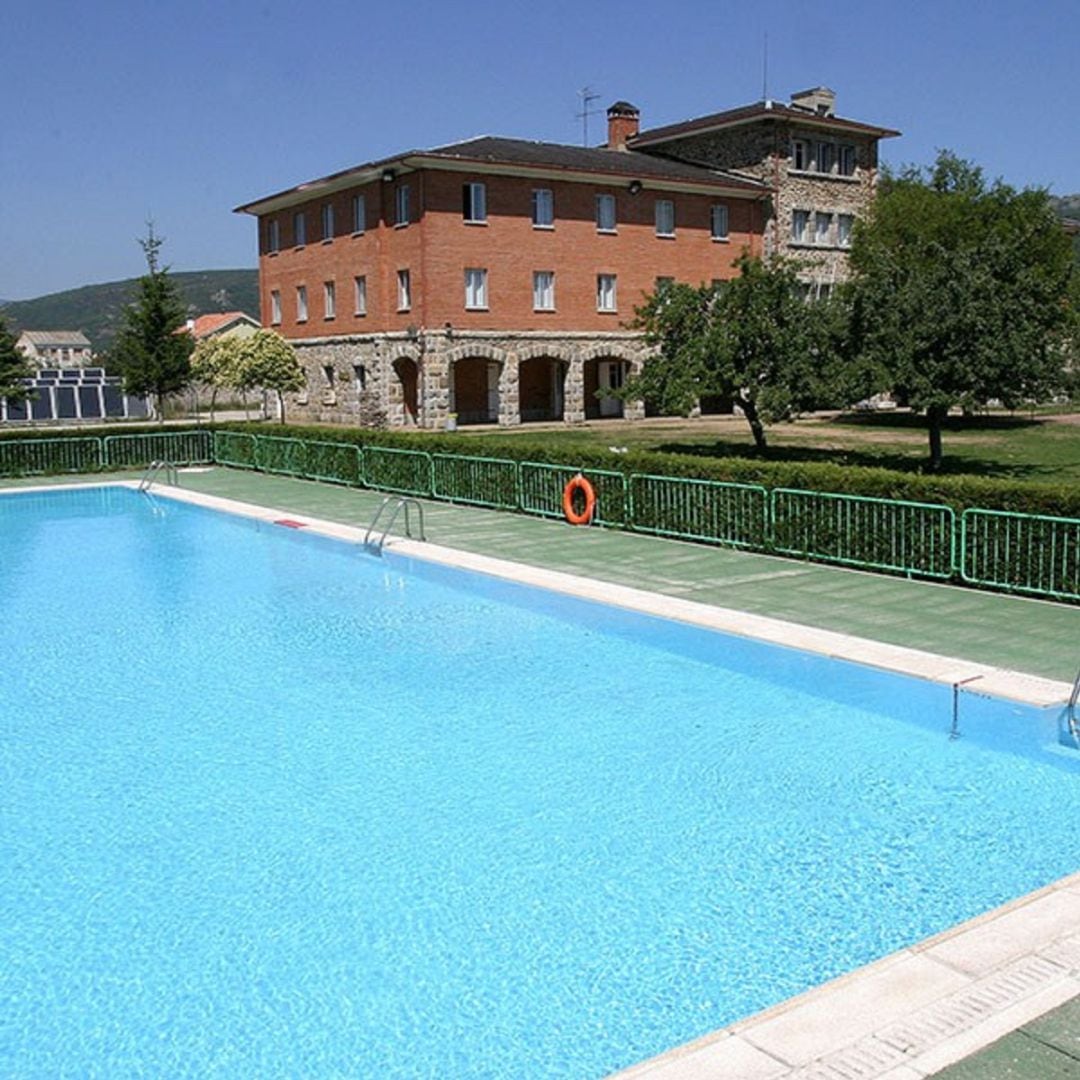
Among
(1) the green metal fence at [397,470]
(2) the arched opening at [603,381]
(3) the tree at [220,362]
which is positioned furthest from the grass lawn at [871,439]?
(3) the tree at [220,362]

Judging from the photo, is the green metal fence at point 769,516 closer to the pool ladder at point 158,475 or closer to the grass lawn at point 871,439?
the grass lawn at point 871,439

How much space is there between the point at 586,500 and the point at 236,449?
640 inches

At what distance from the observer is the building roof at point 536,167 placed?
41.4 m

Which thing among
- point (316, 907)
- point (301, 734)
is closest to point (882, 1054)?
point (316, 907)

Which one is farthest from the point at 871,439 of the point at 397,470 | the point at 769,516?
the point at 769,516

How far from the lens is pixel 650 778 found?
9664 millimetres

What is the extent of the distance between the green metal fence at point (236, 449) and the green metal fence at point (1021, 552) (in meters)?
22.3

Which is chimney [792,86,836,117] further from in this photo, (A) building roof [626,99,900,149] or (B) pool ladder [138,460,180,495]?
(B) pool ladder [138,460,180,495]

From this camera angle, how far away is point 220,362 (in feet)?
145

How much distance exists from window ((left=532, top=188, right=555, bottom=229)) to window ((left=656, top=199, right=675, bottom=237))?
16.9ft

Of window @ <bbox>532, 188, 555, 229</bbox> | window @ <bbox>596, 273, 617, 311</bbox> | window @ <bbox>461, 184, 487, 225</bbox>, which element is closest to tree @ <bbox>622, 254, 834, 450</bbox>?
window @ <bbox>461, 184, 487, 225</bbox>

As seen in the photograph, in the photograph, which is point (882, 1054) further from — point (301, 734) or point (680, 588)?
point (680, 588)

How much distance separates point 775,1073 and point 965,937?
5.81 ft

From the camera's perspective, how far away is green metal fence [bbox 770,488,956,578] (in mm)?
15484
